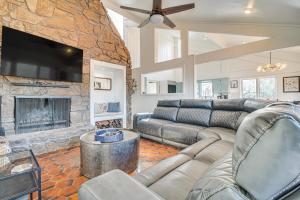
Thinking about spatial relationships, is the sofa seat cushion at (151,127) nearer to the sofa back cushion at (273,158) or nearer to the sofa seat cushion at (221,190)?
the sofa seat cushion at (221,190)

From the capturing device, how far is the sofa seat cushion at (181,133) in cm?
280

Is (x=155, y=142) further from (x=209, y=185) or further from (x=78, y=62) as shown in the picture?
(x=209, y=185)

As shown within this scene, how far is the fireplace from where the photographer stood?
9.47ft

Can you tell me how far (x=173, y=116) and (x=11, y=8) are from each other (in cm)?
362

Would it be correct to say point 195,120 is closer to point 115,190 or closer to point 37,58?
point 115,190

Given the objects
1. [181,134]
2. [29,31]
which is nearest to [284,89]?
[181,134]

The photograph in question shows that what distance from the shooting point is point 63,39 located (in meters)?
3.54

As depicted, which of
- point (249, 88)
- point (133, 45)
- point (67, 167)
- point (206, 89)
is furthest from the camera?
point (206, 89)

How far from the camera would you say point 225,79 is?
8.37 m

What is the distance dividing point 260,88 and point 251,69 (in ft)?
3.13

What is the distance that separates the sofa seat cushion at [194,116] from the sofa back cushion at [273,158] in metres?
2.76

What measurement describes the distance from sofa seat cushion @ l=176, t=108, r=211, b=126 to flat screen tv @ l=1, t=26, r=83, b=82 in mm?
2390

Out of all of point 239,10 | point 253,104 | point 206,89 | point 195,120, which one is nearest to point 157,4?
point 239,10

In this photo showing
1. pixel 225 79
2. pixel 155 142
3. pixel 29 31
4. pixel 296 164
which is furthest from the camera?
pixel 225 79
